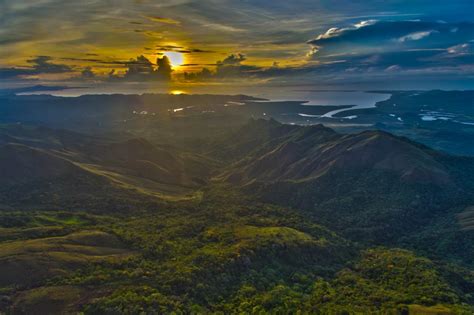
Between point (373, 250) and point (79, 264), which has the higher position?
point (79, 264)

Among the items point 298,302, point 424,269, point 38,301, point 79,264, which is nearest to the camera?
point 38,301

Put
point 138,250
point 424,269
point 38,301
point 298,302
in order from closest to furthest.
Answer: point 38,301
point 298,302
point 424,269
point 138,250

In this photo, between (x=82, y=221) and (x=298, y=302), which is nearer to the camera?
(x=298, y=302)

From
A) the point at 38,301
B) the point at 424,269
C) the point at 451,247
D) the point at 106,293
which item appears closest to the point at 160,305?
the point at 106,293

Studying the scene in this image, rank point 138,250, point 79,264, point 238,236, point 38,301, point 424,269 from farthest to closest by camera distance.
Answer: point 238,236, point 138,250, point 424,269, point 79,264, point 38,301

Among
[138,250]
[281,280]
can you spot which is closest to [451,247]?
[281,280]

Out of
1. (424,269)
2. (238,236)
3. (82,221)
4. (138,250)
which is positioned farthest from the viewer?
(82,221)

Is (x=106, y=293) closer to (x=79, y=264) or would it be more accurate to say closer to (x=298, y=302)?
(x=79, y=264)

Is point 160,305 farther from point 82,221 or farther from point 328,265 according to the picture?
point 82,221

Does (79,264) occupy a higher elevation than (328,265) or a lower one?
higher

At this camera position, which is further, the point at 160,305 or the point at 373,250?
the point at 373,250
